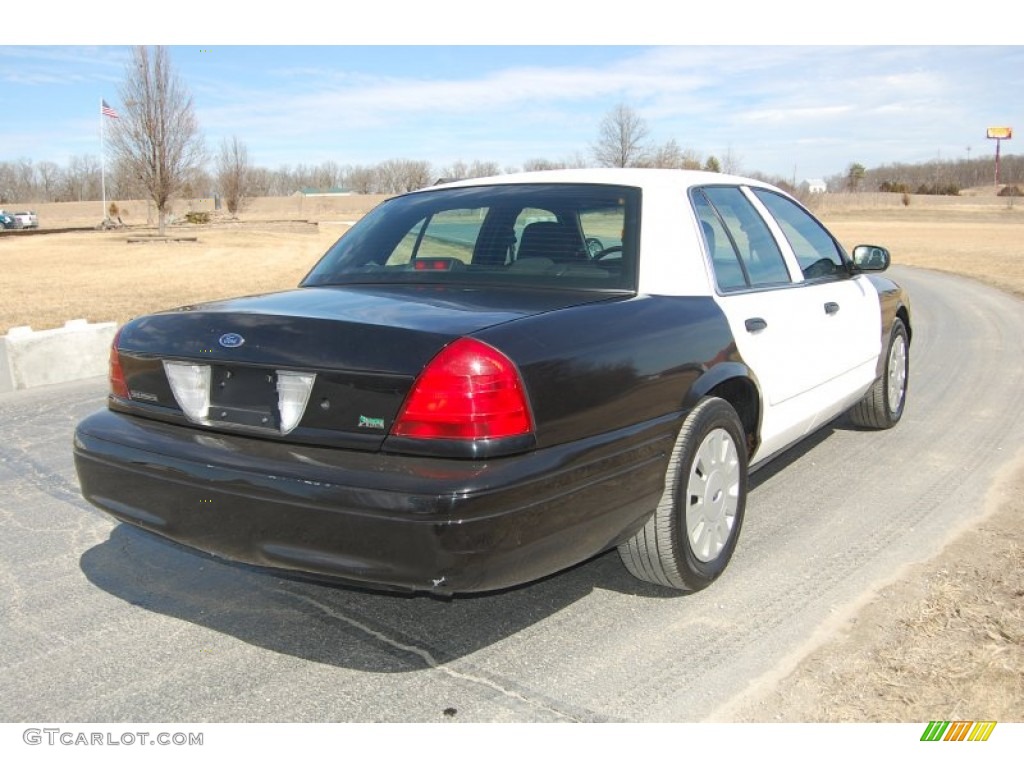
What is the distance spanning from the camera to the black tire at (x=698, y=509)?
3289 mm

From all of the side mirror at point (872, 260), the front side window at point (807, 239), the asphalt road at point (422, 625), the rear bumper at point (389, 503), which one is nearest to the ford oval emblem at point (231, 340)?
the rear bumper at point (389, 503)

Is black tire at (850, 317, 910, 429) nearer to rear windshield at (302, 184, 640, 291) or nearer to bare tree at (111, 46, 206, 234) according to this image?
rear windshield at (302, 184, 640, 291)

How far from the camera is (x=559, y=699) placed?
2.82 meters

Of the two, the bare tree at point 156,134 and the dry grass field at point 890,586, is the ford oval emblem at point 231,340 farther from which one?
the bare tree at point 156,134

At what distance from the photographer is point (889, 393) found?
5.93 meters

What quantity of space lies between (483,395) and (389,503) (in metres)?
0.41

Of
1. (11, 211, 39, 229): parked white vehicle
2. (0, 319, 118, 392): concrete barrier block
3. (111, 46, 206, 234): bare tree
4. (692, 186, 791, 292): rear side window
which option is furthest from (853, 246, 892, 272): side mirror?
(11, 211, 39, 229): parked white vehicle

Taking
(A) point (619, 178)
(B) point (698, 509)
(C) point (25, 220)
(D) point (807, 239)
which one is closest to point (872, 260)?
(D) point (807, 239)

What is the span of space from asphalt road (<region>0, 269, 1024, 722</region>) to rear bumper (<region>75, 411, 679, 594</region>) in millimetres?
420

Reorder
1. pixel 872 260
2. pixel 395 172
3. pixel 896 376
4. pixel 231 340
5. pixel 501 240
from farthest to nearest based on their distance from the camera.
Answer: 1. pixel 395 172
2. pixel 896 376
3. pixel 872 260
4. pixel 501 240
5. pixel 231 340

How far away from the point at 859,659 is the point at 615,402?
3.86 feet

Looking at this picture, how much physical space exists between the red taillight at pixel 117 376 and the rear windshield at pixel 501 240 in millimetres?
908

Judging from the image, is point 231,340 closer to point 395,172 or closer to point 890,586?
point 890,586

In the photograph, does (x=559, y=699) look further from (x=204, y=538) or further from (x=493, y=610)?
(x=204, y=538)
